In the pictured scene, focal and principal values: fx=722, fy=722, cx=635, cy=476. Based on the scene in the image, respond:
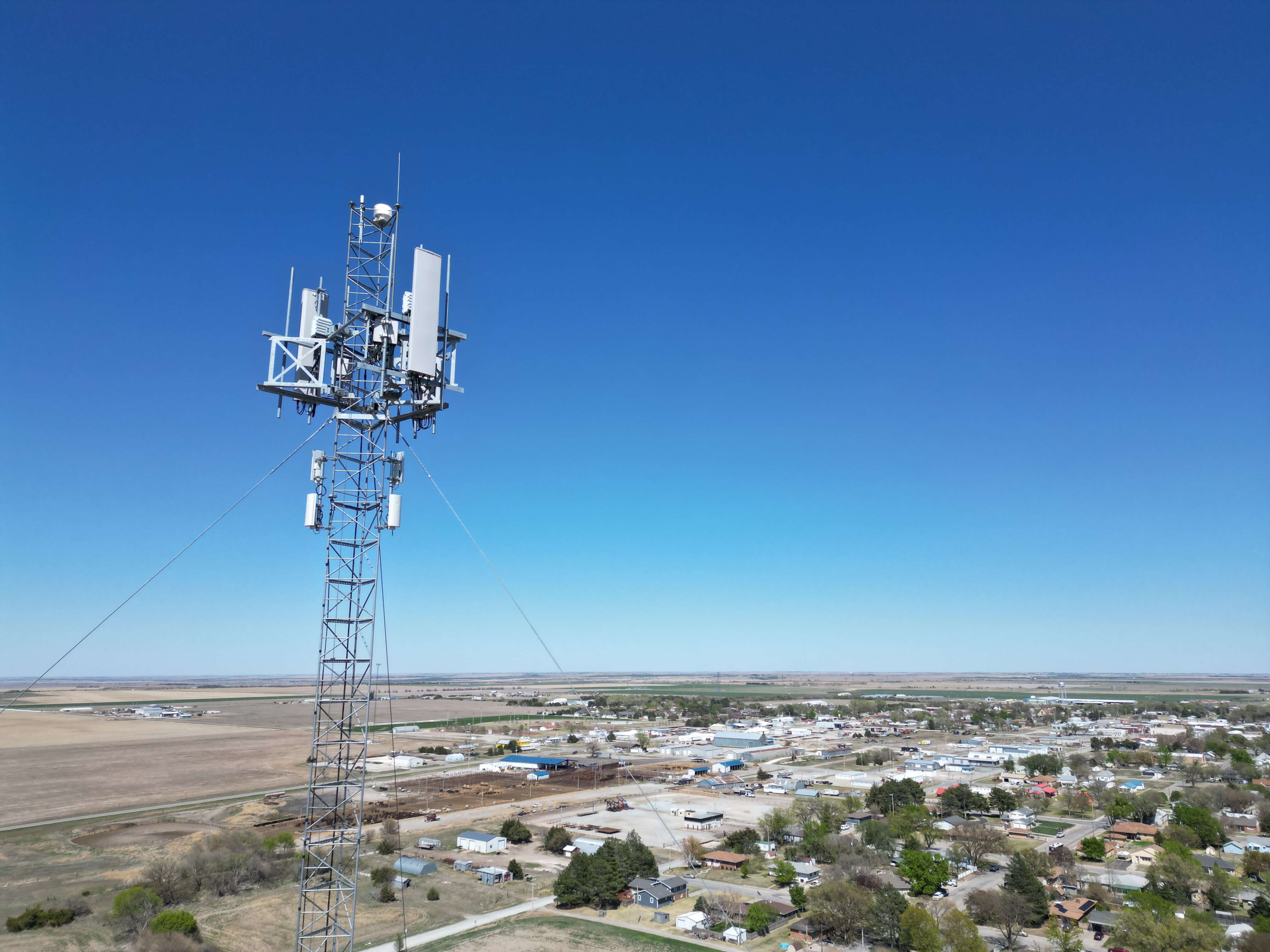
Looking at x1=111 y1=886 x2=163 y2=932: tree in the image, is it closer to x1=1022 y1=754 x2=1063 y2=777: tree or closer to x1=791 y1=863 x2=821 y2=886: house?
x1=791 y1=863 x2=821 y2=886: house

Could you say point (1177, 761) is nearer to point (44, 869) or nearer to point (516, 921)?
point (516, 921)

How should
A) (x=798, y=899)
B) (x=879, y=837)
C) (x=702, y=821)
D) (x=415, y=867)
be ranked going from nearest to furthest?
(x=798, y=899) → (x=415, y=867) → (x=879, y=837) → (x=702, y=821)

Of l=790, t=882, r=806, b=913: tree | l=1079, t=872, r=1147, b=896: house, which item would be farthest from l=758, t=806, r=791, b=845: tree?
l=1079, t=872, r=1147, b=896: house

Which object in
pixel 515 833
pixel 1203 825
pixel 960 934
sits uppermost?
pixel 960 934

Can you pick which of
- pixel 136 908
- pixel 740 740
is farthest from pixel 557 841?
pixel 740 740

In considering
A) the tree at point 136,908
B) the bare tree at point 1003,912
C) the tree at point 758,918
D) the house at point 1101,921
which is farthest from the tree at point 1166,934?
the tree at point 136,908

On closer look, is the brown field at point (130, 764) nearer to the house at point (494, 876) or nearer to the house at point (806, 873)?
the house at point (494, 876)

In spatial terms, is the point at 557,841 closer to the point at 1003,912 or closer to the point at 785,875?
the point at 785,875
